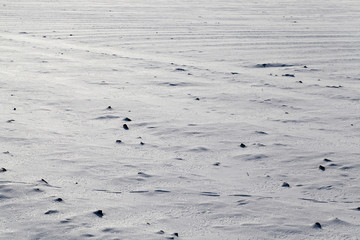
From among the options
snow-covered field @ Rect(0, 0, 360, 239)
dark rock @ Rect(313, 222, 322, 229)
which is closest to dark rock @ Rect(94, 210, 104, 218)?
snow-covered field @ Rect(0, 0, 360, 239)

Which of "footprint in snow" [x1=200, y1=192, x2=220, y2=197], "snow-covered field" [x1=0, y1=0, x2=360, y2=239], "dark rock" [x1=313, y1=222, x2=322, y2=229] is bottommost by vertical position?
"dark rock" [x1=313, y1=222, x2=322, y2=229]

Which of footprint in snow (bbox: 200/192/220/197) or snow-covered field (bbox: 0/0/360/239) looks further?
footprint in snow (bbox: 200/192/220/197)

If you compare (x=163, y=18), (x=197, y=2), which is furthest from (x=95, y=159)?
(x=197, y=2)

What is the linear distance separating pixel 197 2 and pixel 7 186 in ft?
41.3

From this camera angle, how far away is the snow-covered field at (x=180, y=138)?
9.84 feet

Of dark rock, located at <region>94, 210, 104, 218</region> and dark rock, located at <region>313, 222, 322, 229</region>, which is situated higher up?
dark rock, located at <region>94, 210, 104, 218</region>

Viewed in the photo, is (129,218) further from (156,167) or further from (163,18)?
(163,18)

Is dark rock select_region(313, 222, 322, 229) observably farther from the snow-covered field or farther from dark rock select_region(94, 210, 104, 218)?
dark rock select_region(94, 210, 104, 218)

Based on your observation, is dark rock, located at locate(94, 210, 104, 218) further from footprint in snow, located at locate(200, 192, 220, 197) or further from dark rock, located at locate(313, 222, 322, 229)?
dark rock, located at locate(313, 222, 322, 229)

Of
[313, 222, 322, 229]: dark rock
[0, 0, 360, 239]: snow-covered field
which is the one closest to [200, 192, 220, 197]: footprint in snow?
[0, 0, 360, 239]: snow-covered field

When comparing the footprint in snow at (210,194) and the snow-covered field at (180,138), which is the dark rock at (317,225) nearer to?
the snow-covered field at (180,138)

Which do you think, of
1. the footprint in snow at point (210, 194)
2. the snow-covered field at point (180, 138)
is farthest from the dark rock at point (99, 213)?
the footprint in snow at point (210, 194)

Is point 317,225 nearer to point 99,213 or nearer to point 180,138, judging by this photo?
point 99,213

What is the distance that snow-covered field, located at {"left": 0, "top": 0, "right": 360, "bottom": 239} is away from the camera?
300 cm
